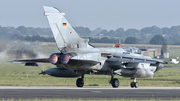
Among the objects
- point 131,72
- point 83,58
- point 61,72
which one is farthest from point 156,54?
point 83,58

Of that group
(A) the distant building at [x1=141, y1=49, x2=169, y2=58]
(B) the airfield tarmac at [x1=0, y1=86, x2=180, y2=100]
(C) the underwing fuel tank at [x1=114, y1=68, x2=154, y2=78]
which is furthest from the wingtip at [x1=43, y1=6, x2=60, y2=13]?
(A) the distant building at [x1=141, y1=49, x2=169, y2=58]

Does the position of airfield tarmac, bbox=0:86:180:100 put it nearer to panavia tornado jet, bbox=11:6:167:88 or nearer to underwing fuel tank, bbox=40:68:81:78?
panavia tornado jet, bbox=11:6:167:88

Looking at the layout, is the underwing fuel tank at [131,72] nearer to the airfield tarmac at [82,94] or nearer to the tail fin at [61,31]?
the airfield tarmac at [82,94]

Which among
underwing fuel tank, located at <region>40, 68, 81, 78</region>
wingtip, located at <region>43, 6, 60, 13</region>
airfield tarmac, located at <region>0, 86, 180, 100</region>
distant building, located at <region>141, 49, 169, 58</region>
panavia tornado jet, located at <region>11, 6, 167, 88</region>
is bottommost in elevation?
airfield tarmac, located at <region>0, 86, 180, 100</region>

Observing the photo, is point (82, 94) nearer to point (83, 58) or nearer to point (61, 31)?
point (83, 58)

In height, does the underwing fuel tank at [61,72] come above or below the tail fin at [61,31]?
below

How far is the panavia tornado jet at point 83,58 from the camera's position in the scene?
27.9 m

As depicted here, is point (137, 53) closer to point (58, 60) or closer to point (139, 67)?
point (139, 67)

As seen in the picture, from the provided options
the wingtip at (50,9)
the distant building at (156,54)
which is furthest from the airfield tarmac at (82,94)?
the distant building at (156,54)

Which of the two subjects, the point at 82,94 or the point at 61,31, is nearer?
the point at 82,94

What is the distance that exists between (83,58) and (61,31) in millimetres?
2966

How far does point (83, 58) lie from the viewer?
28.0 meters

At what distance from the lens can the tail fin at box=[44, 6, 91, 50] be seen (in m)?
28.5

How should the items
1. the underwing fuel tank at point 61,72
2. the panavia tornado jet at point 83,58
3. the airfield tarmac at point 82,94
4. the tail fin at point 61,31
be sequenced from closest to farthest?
the airfield tarmac at point 82,94 → the panavia tornado jet at point 83,58 → the tail fin at point 61,31 → the underwing fuel tank at point 61,72
